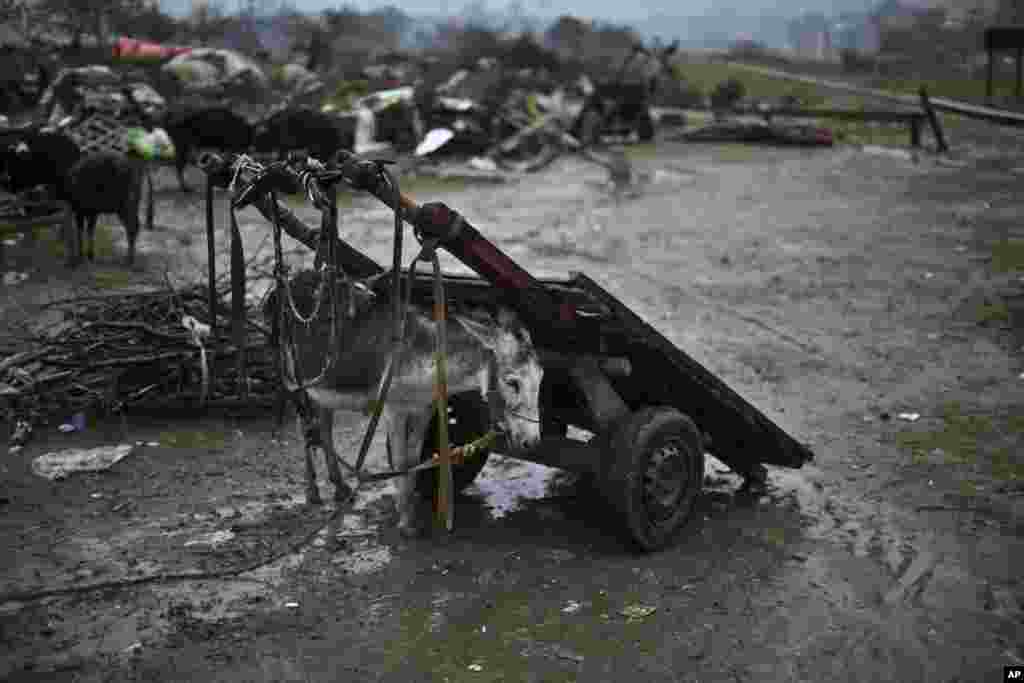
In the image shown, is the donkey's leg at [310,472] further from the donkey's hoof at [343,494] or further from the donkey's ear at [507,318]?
the donkey's ear at [507,318]

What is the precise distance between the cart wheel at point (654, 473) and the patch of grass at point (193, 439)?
2.92 meters

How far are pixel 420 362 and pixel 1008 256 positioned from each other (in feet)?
29.6

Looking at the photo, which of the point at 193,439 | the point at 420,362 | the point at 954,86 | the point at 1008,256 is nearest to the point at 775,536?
the point at 420,362

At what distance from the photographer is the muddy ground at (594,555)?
4059 mm

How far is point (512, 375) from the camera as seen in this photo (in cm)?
460

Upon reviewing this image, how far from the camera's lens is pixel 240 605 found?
4.46 metres

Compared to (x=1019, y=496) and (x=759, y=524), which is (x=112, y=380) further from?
(x=1019, y=496)

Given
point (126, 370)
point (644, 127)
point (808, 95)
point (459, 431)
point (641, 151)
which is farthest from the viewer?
point (808, 95)

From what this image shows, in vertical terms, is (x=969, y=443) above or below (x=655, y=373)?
below

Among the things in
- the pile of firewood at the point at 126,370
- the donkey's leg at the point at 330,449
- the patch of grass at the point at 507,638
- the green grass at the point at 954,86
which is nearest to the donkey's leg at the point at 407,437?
the donkey's leg at the point at 330,449

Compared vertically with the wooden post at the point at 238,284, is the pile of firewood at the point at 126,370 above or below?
below

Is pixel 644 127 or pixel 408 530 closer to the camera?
pixel 408 530

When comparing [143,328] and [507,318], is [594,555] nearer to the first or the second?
[507,318]

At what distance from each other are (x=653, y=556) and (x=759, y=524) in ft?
2.39
